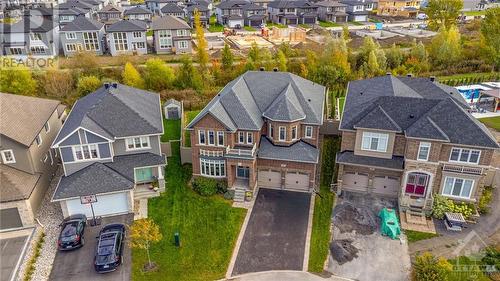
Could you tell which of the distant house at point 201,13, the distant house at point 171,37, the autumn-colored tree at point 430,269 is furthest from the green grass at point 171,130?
the distant house at point 201,13

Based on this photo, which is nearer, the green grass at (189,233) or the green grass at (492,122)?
the green grass at (189,233)

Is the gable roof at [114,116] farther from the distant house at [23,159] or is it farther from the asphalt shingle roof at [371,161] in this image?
the asphalt shingle roof at [371,161]

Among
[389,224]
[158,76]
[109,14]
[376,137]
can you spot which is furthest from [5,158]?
[109,14]

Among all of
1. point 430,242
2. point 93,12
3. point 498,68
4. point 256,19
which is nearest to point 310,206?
point 430,242

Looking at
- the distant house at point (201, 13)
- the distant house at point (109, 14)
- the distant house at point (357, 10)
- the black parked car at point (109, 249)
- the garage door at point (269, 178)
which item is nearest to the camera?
the black parked car at point (109, 249)

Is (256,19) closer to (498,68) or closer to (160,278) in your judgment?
(498,68)

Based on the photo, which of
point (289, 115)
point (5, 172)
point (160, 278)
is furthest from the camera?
point (289, 115)
